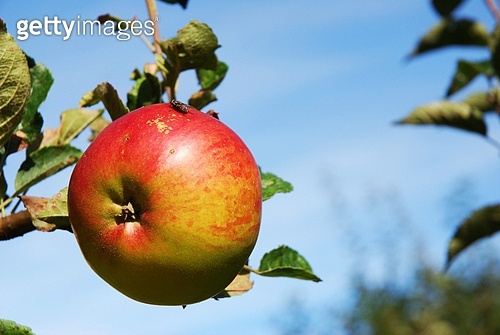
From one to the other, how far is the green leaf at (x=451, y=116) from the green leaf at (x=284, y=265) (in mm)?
1862

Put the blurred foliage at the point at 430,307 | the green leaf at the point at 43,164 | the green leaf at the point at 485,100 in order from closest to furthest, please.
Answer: the green leaf at the point at 43,164, the green leaf at the point at 485,100, the blurred foliage at the point at 430,307

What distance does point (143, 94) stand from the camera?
42.9 inches

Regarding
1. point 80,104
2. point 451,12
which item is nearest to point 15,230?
point 80,104

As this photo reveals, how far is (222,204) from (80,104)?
388mm

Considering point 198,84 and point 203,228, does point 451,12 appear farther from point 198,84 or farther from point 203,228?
point 203,228

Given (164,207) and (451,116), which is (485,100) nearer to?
(451,116)

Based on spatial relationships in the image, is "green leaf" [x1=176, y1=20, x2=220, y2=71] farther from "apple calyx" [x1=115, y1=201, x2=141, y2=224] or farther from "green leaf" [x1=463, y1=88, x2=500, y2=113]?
"green leaf" [x1=463, y1=88, x2=500, y2=113]

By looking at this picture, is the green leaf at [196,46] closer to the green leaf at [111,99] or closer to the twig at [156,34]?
the twig at [156,34]

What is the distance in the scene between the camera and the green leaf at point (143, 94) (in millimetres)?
1082

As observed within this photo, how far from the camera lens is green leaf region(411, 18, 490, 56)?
9.71ft

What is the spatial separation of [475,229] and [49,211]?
2.16 m

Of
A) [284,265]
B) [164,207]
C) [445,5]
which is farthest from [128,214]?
[445,5]

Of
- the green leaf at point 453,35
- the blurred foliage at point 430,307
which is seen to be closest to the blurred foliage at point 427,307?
the blurred foliage at point 430,307

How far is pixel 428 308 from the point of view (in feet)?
38.3
